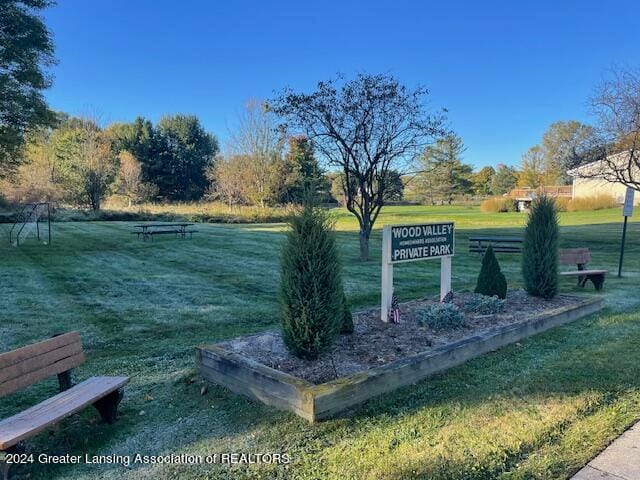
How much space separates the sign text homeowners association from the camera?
17.7 ft

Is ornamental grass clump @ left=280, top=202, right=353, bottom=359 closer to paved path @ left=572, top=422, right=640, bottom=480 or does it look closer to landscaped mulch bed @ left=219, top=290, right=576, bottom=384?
landscaped mulch bed @ left=219, top=290, right=576, bottom=384

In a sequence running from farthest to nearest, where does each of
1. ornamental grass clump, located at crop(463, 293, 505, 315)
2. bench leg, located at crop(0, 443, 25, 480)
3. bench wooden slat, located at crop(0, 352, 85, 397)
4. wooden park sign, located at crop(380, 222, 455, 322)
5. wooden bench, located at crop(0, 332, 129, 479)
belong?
1. ornamental grass clump, located at crop(463, 293, 505, 315)
2. wooden park sign, located at crop(380, 222, 455, 322)
3. bench wooden slat, located at crop(0, 352, 85, 397)
4. wooden bench, located at crop(0, 332, 129, 479)
5. bench leg, located at crop(0, 443, 25, 480)

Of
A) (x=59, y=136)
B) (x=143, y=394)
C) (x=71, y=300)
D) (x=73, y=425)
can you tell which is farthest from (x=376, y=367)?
(x=59, y=136)

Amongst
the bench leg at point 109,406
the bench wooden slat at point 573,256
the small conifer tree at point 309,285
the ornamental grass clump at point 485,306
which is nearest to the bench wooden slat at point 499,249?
the bench wooden slat at point 573,256

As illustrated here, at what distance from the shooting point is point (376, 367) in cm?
397

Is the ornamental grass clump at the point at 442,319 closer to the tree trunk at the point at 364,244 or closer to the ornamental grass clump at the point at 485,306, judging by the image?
the ornamental grass clump at the point at 485,306

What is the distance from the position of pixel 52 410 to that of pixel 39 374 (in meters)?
0.49

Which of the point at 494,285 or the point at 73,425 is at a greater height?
the point at 494,285

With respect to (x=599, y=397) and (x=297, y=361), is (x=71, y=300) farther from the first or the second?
(x=599, y=397)

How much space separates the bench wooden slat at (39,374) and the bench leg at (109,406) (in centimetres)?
42

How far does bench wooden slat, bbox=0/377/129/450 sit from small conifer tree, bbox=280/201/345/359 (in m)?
1.45

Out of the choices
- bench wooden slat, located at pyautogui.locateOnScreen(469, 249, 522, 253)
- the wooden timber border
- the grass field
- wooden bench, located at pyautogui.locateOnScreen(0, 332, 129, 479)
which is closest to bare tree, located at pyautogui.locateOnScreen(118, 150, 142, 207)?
Answer: bench wooden slat, located at pyautogui.locateOnScreen(469, 249, 522, 253)

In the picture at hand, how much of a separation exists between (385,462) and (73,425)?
2.40 m

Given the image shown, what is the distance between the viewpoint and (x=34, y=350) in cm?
348
